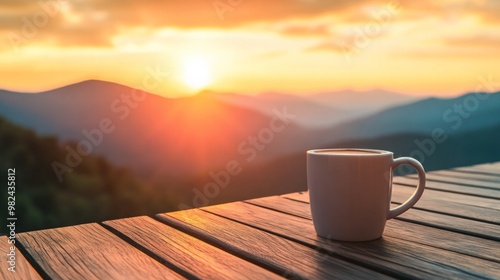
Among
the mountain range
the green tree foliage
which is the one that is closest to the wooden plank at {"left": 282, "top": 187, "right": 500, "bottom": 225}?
the mountain range

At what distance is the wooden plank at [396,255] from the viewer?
54 centimetres

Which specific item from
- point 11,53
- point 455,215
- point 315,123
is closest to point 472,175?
point 455,215

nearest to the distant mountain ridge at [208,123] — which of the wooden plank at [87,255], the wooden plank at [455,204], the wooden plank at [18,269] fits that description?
the wooden plank at [455,204]

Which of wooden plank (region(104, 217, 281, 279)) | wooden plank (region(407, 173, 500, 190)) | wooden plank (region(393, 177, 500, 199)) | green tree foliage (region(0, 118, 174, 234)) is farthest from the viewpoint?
green tree foliage (region(0, 118, 174, 234))

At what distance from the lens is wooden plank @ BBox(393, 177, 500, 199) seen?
1.03 m

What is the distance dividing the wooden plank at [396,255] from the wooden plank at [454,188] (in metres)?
0.41

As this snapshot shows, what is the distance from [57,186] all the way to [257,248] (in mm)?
5040

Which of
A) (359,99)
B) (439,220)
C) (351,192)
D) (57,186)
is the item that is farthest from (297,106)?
(57,186)

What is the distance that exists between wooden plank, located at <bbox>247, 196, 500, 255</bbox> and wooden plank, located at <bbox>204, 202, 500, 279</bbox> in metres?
0.02

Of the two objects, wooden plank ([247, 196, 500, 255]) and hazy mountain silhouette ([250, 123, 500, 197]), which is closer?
wooden plank ([247, 196, 500, 255])

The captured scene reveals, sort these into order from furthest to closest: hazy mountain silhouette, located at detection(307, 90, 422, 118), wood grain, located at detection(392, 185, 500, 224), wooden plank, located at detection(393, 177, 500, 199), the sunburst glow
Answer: hazy mountain silhouette, located at detection(307, 90, 422, 118) < the sunburst glow < wooden plank, located at detection(393, 177, 500, 199) < wood grain, located at detection(392, 185, 500, 224)

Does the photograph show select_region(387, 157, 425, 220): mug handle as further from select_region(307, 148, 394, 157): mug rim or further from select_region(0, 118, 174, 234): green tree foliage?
select_region(0, 118, 174, 234): green tree foliage

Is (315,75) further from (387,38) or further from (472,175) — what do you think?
(472,175)

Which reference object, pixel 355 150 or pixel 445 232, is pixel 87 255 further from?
pixel 445 232
